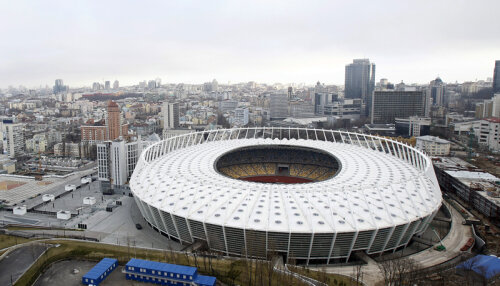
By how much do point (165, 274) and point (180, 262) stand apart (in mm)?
3903

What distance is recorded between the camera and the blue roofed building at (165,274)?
29859mm

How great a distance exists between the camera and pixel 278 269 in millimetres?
32656

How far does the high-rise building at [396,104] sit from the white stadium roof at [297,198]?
100 meters

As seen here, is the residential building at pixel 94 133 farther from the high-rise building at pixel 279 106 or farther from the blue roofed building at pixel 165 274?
the blue roofed building at pixel 165 274

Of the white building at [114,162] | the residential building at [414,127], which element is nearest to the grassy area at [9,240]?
the white building at [114,162]

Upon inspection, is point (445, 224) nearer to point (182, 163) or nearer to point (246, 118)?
point (182, 163)

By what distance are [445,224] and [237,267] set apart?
1146 inches

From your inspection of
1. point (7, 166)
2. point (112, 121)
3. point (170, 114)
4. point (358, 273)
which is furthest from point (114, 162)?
point (170, 114)

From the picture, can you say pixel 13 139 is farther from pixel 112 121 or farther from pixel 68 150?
pixel 112 121

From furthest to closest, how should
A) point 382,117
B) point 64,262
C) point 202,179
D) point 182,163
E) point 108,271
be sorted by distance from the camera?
point 382,117 < point 182,163 < point 202,179 < point 64,262 < point 108,271

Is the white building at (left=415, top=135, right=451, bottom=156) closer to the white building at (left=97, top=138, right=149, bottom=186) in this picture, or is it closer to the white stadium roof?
the white stadium roof

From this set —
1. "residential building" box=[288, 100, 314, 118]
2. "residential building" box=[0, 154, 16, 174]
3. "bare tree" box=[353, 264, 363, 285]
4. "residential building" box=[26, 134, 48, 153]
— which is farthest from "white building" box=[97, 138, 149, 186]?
"residential building" box=[288, 100, 314, 118]

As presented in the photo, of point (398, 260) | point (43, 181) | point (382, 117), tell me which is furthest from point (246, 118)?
point (398, 260)

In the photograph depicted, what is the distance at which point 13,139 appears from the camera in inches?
3927
